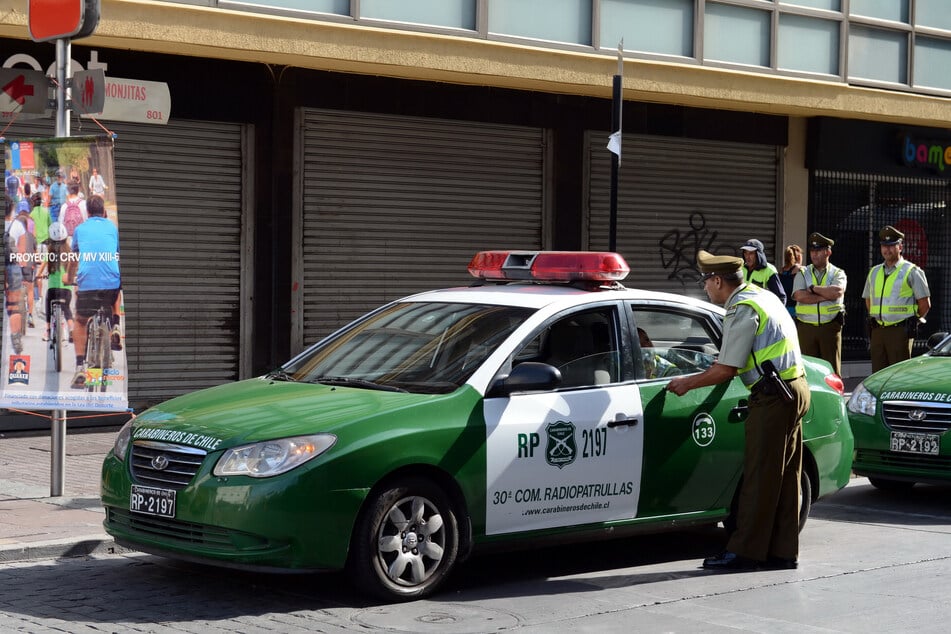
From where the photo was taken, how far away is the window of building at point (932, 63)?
19.1 metres

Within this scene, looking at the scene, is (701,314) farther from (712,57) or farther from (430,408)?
(712,57)

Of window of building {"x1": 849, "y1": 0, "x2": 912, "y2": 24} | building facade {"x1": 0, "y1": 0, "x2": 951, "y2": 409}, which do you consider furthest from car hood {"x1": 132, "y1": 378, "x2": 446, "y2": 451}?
window of building {"x1": 849, "y1": 0, "x2": 912, "y2": 24}

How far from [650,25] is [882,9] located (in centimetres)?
431

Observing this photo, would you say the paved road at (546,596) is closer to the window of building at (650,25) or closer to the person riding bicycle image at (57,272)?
the person riding bicycle image at (57,272)

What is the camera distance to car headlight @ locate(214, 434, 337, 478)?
6.45m

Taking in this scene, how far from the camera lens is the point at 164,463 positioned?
6.73m

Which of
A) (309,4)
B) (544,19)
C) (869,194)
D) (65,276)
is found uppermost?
(544,19)

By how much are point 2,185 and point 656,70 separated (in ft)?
23.5

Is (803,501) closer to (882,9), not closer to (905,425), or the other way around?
(905,425)

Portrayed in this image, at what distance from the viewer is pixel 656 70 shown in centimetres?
1589

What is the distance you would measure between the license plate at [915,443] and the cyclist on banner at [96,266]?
5485 mm

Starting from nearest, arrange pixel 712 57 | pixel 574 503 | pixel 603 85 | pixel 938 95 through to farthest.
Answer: pixel 574 503 < pixel 603 85 < pixel 712 57 < pixel 938 95

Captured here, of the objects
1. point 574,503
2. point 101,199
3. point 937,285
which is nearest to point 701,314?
point 574,503

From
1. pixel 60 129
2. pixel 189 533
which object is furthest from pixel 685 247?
pixel 189 533
